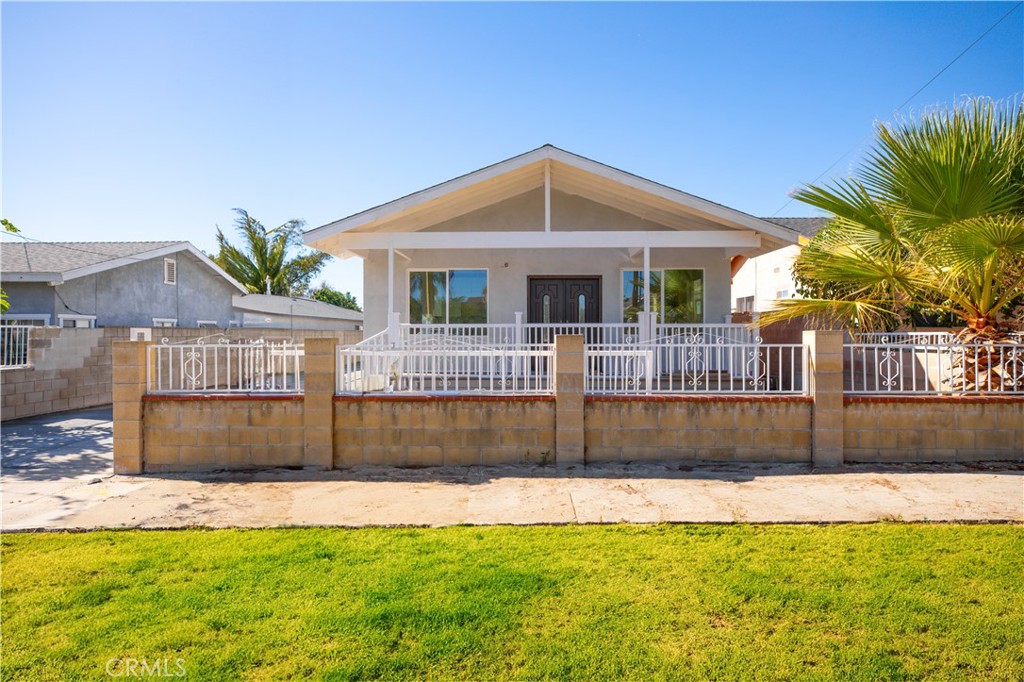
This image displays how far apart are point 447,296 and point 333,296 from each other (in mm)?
46341

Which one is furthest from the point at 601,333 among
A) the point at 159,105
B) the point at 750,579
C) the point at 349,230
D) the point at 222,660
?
the point at 159,105

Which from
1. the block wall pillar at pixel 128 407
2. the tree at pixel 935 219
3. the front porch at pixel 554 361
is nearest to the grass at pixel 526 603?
the block wall pillar at pixel 128 407

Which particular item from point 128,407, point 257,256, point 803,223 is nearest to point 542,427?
point 128,407

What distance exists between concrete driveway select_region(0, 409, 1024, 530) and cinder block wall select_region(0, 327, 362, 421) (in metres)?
4.77

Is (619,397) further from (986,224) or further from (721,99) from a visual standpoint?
(721,99)

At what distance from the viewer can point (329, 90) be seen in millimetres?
12172

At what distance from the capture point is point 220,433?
23.8 ft

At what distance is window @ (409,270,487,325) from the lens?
1345 cm

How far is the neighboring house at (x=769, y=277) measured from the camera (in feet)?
71.5

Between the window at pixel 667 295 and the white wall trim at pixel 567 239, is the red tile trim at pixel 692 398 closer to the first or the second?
the white wall trim at pixel 567 239

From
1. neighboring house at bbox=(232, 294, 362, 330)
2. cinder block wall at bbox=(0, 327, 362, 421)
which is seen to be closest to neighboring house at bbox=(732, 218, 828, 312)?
cinder block wall at bbox=(0, 327, 362, 421)

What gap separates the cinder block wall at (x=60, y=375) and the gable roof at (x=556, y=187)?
261 centimetres

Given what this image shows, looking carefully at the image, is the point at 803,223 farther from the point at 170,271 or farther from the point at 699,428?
the point at 170,271

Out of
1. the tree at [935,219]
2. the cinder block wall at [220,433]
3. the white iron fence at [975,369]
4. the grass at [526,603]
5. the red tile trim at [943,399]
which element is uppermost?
the tree at [935,219]
